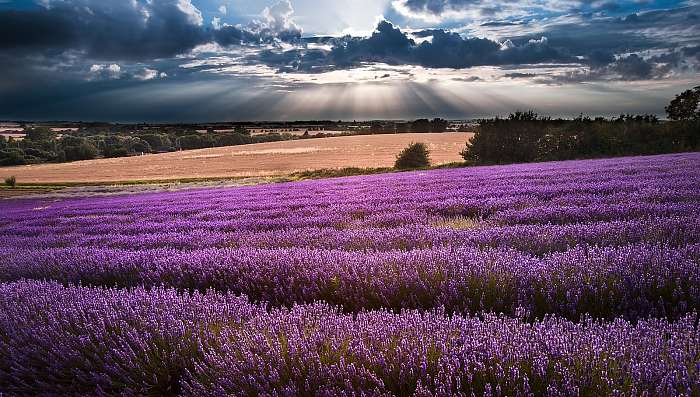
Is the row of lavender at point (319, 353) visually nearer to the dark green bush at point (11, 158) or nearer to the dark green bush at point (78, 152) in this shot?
the dark green bush at point (11, 158)

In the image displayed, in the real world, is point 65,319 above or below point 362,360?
below

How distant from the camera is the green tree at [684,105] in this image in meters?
39.3

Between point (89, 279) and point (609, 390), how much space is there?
4.27m

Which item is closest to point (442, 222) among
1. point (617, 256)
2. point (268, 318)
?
point (617, 256)

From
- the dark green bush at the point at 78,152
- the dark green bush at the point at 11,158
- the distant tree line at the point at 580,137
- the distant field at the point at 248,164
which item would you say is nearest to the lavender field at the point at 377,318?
the distant tree line at the point at 580,137

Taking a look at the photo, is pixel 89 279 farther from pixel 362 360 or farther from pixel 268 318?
pixel 362 360

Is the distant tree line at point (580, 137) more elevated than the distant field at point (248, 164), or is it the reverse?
the distant tree line at point (580, 137)

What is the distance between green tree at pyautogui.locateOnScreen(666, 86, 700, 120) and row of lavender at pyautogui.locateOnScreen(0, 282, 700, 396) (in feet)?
153

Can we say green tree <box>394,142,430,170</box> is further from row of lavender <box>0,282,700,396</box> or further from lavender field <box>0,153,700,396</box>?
row of lavender <box>0,282,700,396</box>

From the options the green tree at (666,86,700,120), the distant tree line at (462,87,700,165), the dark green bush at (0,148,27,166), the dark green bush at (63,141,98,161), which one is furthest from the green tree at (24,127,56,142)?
the green tree at (666,86,700,120)

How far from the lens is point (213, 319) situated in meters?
2.48

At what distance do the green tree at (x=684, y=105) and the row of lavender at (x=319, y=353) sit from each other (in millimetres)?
46548

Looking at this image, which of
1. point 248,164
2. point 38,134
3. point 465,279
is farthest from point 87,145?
point 465,279

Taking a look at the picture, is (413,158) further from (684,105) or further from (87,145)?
(87,145)
